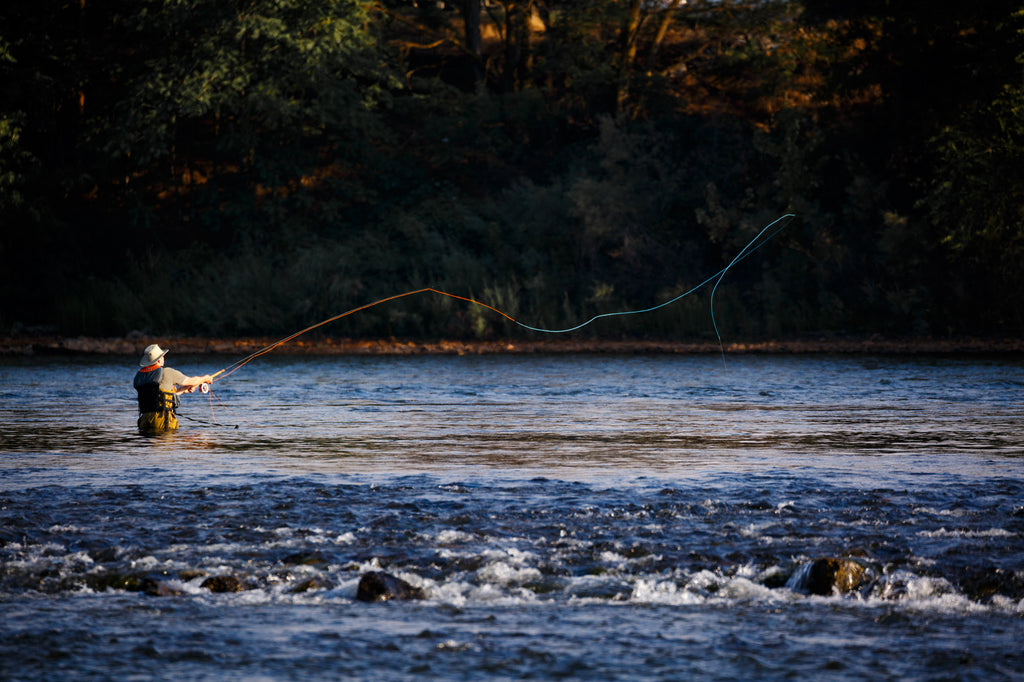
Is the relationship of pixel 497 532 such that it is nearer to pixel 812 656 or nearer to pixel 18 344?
pixel 812 656

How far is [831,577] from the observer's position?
21.8 feet

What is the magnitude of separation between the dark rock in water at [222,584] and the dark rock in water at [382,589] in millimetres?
667

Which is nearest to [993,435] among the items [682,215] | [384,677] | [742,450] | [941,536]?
[742,450]

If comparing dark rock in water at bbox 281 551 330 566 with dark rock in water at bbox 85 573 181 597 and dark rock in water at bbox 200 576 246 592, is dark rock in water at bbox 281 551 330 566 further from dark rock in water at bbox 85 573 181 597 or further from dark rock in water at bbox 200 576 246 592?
dark rock in water at bbox 85 573 181 597

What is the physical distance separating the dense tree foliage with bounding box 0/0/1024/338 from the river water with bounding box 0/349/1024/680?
45.4 feet

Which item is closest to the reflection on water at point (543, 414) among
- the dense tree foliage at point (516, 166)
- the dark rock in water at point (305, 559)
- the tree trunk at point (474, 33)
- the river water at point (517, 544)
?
the river water at point (517, 544)

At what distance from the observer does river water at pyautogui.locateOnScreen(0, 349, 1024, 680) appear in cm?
561

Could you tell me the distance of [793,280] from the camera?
2991 cm

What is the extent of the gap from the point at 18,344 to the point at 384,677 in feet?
81.2

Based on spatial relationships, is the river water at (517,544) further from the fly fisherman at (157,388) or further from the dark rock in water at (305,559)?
the fly fisherman at (157,388)

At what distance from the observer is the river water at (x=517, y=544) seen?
5.61 metres

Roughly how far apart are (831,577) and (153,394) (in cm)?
875

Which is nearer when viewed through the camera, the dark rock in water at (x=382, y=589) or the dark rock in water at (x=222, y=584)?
the dark rock in water at (x=382, y=589)

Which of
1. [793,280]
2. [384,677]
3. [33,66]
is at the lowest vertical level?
[384,677]
